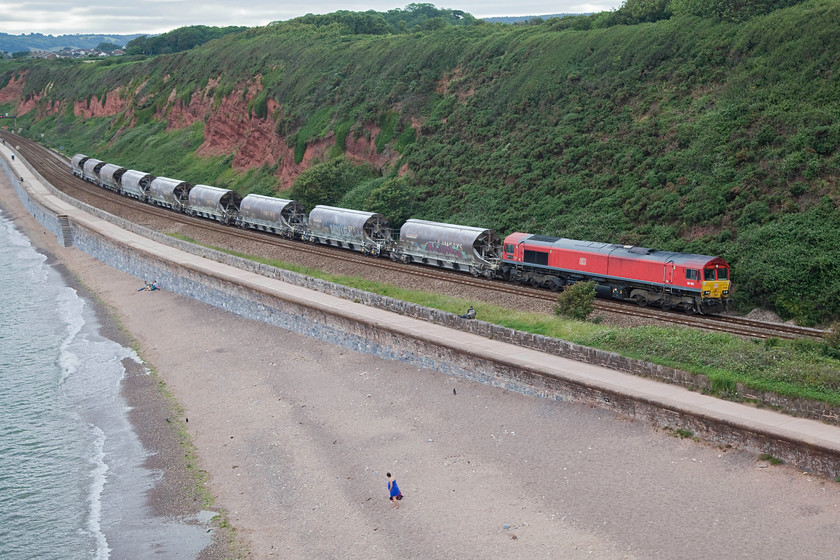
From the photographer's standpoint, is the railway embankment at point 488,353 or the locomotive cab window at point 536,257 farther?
the locomotive cab window at point 536,257

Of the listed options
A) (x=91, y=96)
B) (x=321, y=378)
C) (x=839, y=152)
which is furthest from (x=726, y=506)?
(x=91, y=96)

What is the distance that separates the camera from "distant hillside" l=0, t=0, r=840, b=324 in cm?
4022

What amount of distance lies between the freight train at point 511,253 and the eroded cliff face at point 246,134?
13272mm

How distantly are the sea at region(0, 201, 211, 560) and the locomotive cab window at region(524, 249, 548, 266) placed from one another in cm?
1958

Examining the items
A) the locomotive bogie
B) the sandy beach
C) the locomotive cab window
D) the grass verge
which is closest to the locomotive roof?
the locomotive cab window

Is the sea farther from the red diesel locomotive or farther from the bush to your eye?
the red diesel locomotive

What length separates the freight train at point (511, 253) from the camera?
34250 mm

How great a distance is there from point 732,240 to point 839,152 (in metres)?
6.97

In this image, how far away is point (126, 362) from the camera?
37.4 meters

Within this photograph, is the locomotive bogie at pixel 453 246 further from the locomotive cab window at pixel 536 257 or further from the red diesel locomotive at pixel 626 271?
the locomotive cab window at pixel 536 257

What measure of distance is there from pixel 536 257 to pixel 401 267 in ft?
29.5

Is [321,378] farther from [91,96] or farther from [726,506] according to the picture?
[91,96]

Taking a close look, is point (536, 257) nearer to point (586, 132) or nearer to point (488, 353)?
point (488, 353)

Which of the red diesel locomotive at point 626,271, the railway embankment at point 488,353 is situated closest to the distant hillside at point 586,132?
the red diesel locomotive at point 626,271
